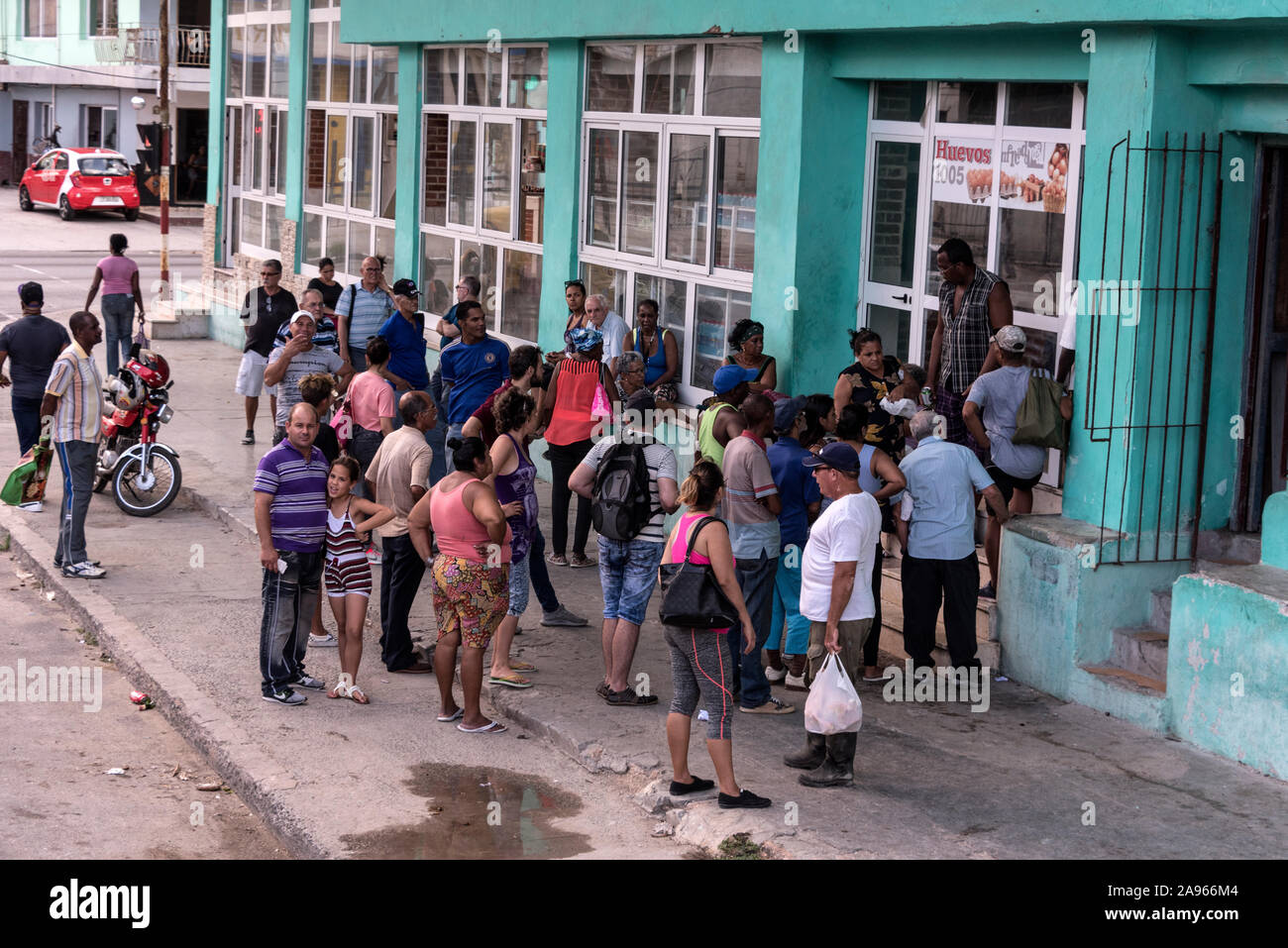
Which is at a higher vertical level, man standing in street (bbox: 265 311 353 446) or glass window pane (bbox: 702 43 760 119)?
glass window pane (bbox: 702 43 760 119)

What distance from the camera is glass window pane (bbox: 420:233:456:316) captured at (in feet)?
56.6

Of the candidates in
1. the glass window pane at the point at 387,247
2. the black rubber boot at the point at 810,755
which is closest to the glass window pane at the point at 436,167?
the glass window pane at the point at 387,247

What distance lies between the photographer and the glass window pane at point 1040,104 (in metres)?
9.63

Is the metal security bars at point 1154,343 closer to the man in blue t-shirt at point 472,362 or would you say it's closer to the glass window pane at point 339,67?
the man in blue t-shirt at point 472,362

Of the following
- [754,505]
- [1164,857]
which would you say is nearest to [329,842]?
[754,505]

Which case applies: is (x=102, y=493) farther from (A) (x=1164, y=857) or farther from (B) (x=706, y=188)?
(A) (x=1164, y=857)

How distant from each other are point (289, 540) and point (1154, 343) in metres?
4.95

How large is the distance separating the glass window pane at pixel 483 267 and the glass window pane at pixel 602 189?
222 cm

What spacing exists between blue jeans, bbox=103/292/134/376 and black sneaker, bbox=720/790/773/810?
45.0ft

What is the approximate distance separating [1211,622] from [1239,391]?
160 centimetres

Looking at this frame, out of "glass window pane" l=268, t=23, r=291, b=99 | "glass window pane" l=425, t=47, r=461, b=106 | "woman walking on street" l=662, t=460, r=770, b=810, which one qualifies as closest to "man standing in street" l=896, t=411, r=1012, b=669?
"woman walking on street" l=662, t=460, r=770, b=810

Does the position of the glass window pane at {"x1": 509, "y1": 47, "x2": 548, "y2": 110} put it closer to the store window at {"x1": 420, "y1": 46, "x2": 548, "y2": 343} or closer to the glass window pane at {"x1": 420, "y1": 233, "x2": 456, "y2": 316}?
the store window at {"x1": 420, "y1": 46, "x2": 548, "y2": 343}

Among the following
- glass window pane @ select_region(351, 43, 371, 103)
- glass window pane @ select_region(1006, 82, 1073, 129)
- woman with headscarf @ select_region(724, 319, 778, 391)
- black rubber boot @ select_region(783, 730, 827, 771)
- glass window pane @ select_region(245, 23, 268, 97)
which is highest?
glass window pane @ select_region(245, 23, 268, 97)

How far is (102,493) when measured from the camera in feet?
47.6
